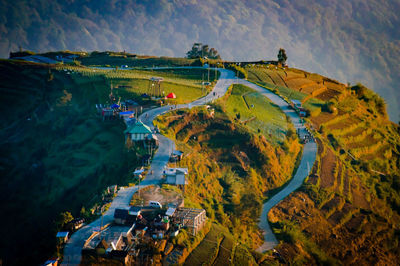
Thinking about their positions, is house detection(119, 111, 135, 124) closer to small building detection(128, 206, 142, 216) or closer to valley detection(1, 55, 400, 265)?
valley detection(1, 55, 400, 265)

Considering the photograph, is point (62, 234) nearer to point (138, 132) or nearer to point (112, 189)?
point (112, 189)

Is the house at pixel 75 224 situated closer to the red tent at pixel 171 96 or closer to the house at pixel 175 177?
the house at pixel 175 177

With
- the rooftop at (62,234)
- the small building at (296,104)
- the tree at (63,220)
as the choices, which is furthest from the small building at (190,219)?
the small building at (296,104)

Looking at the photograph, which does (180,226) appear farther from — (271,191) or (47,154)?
(47,154)

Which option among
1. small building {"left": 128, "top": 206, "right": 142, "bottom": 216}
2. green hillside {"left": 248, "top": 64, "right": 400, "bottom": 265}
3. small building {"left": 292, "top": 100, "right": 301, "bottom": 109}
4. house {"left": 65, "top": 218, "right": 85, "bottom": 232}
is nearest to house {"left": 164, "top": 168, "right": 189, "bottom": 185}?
small building {"left": 128, "top": 206, "right": 142, "bottom": 216}

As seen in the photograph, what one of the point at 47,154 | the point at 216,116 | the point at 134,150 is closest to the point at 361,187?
the point at 216,116
